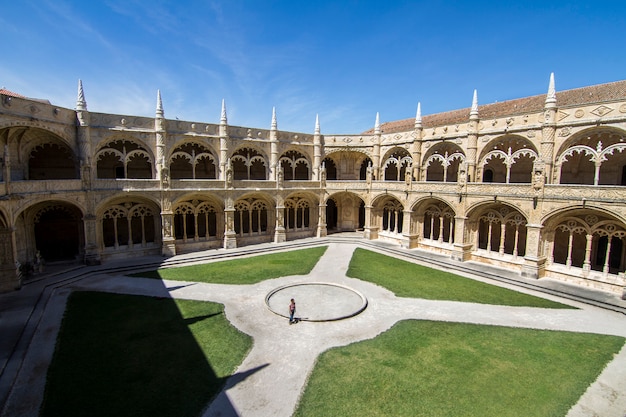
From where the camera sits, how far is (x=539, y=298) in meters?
18.3

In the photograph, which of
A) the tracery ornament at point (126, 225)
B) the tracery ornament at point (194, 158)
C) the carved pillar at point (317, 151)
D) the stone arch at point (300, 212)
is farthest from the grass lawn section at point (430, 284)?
the tracery ornament at point (126, 225)

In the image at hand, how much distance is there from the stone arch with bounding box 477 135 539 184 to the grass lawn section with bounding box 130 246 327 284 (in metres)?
15.2

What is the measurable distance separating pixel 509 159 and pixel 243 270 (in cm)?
2010

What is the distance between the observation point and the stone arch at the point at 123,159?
82.5 feet

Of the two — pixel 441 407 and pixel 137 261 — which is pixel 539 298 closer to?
pixel 441 407

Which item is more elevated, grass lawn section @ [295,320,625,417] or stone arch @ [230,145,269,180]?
stone arch @ [230,145,269,180]

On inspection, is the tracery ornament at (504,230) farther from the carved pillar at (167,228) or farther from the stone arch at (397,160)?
the carved pillar at (167,228)

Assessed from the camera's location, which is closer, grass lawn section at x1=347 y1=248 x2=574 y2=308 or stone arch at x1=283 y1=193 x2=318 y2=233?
grass lawn section at x1=347 y1=248 x2=574 y2=308

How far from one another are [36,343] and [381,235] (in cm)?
2668

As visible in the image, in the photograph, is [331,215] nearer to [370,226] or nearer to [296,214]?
[296,214]

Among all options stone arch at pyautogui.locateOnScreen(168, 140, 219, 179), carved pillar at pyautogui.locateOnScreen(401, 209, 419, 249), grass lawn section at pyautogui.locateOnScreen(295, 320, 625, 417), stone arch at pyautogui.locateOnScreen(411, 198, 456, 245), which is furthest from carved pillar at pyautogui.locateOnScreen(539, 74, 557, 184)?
stone arch at pyautogui.locateOnScreen(168, 140, 219, 179)

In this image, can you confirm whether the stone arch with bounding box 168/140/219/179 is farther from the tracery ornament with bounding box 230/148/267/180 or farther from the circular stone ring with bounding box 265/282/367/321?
the circular stone ring with bounding box 265/282/367/321

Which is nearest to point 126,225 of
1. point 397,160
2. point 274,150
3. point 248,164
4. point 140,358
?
point 248,164

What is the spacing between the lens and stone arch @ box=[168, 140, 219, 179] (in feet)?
92.4
